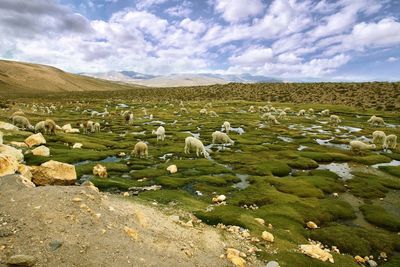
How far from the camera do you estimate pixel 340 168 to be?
3500cm

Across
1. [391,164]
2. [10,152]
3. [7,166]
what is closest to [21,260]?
[7,166]

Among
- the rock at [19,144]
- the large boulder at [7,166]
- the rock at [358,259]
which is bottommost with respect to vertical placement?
the rock at [358,259]

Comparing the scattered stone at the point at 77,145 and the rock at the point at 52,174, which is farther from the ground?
the rock at the point at 52,174

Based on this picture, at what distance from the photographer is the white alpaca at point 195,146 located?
118 ft

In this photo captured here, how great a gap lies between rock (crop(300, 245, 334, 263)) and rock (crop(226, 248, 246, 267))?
3.55 meters

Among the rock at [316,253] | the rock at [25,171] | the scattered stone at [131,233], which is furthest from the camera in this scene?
the rock at [25,171]

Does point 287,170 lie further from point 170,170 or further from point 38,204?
point 38,204

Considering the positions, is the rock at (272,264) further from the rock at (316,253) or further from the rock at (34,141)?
the rock at (34,141)

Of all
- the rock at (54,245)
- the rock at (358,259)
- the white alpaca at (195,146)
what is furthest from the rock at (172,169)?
the rock at (54,245)

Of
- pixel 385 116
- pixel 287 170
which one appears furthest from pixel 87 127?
pixel 385 116

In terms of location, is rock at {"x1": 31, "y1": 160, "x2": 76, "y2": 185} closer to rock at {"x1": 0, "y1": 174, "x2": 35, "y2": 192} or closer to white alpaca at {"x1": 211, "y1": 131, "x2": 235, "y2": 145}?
rock at {"x1": 0, "y1": 174, "x2": 35, "y2": 192}

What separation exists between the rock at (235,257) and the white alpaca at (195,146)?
68.9 ft

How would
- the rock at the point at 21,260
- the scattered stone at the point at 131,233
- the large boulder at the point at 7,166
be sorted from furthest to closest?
the large boulder at the point at 7,166 → the scattered stone at the point at 131,233 → the rock at the point at 21,260

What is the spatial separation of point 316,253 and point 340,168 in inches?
842
